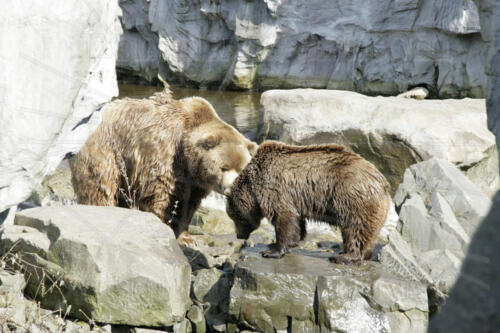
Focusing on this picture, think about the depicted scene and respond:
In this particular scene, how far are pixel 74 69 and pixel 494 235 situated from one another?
2.28 metres

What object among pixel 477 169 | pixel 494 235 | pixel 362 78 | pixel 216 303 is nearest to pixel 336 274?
pixel 216 303

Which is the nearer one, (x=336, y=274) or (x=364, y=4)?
(x=336, y=274)

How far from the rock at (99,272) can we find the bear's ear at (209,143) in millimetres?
1276

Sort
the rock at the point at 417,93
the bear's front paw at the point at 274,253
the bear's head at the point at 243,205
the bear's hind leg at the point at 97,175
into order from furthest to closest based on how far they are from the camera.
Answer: the rock at the point at 417,93, the bear's hind leg at the point at 97,175, the bear's head at the point at 243,205, the bear's front paw at the point at 274,253

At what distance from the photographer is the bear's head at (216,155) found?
564 cm

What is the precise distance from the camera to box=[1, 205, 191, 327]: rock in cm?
443

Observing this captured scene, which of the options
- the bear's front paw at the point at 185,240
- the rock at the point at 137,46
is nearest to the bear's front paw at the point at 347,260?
the bear's front paw at the point at 185,240

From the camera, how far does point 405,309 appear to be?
4.55 meters

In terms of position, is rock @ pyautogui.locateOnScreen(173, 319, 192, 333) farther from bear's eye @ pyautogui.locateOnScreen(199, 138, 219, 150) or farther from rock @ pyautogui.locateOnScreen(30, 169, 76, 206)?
rock @ pyautogui.locateOnScreen(30, 169, 76, 206)

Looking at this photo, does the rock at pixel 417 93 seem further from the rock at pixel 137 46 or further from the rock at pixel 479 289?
the rock at pixel 479 289

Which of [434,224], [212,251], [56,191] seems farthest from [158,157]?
[56,191]

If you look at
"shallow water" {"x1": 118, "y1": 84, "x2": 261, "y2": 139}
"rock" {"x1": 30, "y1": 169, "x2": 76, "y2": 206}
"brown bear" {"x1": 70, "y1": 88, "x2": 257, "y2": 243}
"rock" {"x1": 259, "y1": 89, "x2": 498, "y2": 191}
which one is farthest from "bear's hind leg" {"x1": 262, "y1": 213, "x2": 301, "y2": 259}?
"shallow water" {"x1": 118, "y1": 84, "x2": 261, "y2": 139}

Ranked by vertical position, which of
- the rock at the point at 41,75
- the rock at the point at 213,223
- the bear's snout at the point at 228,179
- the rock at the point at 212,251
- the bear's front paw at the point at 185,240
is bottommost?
the rock at the point at 213,223

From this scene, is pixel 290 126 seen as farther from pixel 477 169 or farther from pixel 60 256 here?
pixel 60 256
